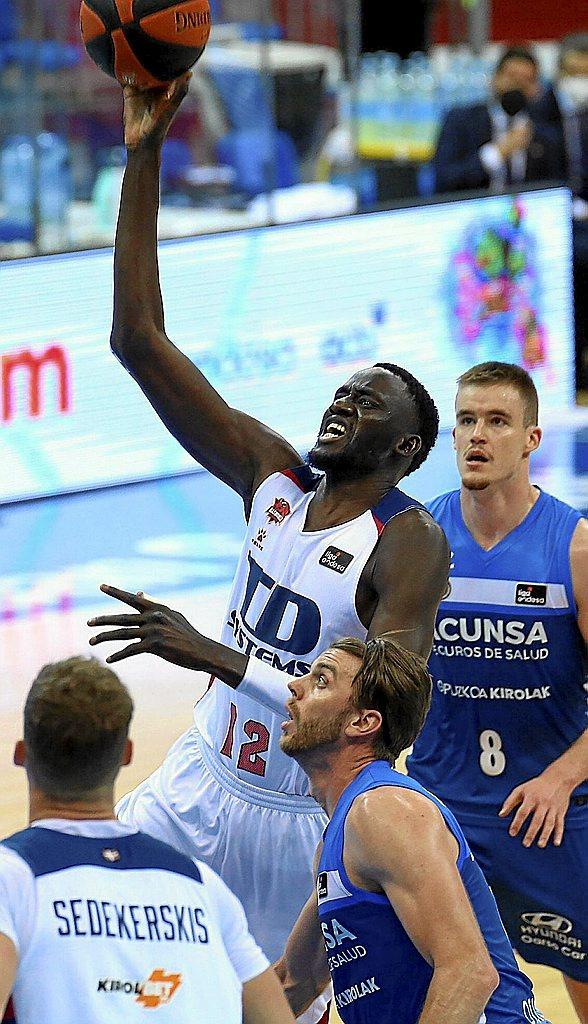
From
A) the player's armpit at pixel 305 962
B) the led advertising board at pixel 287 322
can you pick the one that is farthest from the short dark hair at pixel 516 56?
the player's armpit at pixel 305 962

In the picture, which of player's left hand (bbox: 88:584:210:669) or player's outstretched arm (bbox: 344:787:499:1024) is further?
player's left hand (bbox: 88:584:210:669)

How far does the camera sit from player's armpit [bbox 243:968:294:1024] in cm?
309

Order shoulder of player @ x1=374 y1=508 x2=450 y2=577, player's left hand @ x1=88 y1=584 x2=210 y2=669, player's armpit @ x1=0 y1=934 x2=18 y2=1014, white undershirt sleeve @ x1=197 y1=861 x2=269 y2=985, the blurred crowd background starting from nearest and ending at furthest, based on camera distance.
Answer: player's armpit @ x1=0 y1=934 x2=18 y2=1014 < white undershirt sleeve @ x1=197 y1=861 x2=269 y2=985 < player's left hand @ x1=88 y1=584 x2=210 y2=669 < shoulder of player @ x1=374 y1=508 x2=450 y2=577 < the blurred crowd background

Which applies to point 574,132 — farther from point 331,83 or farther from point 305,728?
point 305,728

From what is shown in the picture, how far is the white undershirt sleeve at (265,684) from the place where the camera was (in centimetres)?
411

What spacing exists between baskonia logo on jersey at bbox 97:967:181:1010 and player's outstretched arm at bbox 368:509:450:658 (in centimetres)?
134

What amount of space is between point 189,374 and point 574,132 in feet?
39.4

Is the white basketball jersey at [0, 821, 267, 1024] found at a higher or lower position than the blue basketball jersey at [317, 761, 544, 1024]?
higher

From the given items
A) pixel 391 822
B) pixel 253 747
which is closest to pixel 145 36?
pixel 253 747

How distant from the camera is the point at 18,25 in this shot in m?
15.3

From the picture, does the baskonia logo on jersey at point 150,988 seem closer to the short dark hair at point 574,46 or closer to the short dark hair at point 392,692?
the short dark hair at point 392,692

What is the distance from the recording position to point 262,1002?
3.10 m

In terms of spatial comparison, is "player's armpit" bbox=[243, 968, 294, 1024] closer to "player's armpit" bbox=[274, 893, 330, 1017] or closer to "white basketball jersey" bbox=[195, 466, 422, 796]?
"player's armpit" bbox=[274, 893, 330, 1017]

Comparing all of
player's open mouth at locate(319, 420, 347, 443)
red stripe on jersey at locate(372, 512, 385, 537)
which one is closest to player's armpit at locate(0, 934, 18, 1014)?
red stripe on jersey at locate(372, 512, 385, 537)
